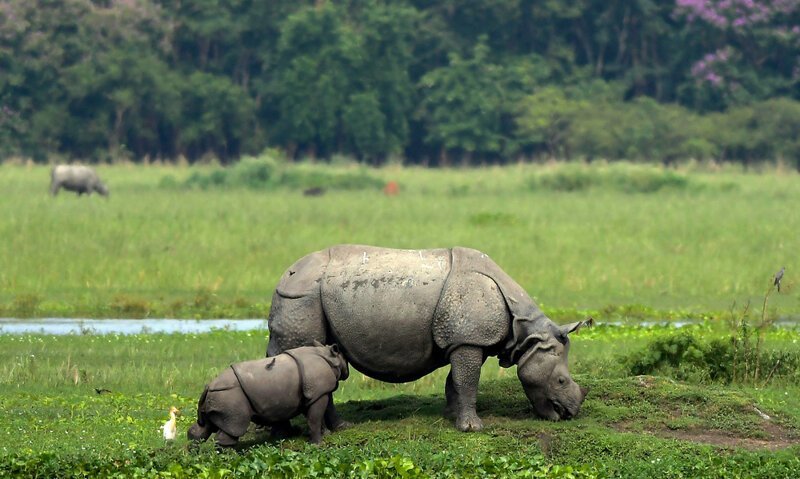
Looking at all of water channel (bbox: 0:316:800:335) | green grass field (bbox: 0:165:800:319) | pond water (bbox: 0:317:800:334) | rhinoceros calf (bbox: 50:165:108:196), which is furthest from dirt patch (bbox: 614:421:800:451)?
rhinoceros calf (bbox: 50:165:108:196)

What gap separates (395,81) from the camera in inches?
2313

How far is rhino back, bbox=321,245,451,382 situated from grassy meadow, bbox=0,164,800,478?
506 millimetres

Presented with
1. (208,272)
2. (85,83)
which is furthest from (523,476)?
(85,83)

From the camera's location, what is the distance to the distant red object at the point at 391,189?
3997 centimetres

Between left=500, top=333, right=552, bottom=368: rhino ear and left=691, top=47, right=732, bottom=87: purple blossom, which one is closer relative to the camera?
left=500, top=333, right=552, bottom=368: rhino ear

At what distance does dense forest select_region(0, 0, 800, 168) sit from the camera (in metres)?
56.2

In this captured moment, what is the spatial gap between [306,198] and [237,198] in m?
1.68

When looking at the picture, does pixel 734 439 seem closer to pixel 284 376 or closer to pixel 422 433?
pixel 422 433

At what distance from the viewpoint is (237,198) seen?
3719 cm

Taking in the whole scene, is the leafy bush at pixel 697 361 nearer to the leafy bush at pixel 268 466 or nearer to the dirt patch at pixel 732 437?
the dirt patch at pixel 732 437

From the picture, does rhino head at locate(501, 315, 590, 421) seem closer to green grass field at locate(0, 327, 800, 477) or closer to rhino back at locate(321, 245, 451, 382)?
green grass field at locate(0, 327, 800, 477)

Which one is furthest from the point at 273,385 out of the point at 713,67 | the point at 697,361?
the point at 713,67

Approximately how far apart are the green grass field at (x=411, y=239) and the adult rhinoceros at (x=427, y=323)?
9430 millimetres

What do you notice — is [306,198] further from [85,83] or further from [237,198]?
[85,83]
